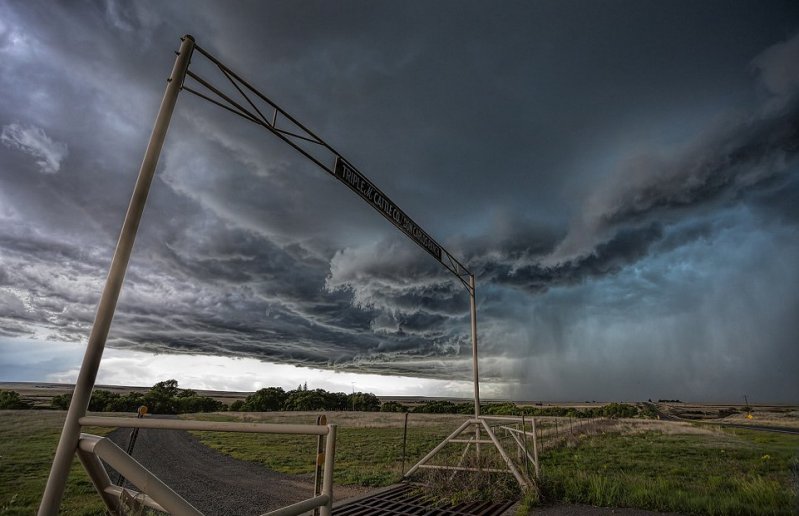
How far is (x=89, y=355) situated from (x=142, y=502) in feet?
4.39

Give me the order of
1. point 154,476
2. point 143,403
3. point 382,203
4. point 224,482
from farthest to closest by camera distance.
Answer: point 143,403 → point 224,482 → point 382,203 → point 154,476

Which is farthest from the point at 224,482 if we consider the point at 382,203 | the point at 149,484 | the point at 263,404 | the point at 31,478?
the point at 263,404

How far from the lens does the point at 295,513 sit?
2188 millimetres

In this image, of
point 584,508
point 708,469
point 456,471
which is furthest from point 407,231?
point 708,469

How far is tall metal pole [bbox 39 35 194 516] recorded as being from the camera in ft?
8.76

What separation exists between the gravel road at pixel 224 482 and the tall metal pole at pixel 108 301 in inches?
279

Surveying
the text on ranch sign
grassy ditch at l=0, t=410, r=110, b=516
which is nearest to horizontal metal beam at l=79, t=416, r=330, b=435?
the text on ranch sign

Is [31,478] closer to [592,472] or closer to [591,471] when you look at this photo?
[592,472]

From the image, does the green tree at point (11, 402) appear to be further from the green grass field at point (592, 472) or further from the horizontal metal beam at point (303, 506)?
the horizontal metal beam at point (303, 506)

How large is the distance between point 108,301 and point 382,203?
6124 mm

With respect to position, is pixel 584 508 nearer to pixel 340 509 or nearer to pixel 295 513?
pixel 340 509

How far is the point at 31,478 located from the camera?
1219 cm

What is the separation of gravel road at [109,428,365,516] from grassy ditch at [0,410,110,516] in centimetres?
186

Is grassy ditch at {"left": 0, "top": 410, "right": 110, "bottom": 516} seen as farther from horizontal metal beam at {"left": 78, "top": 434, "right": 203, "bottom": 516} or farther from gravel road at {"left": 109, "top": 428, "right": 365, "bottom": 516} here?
horizontal metal beam at {"left": 78, "top": 434, "right": 203, "bottom": 516}
